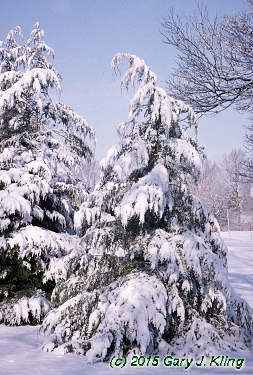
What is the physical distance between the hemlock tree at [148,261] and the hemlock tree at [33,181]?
1.49 m

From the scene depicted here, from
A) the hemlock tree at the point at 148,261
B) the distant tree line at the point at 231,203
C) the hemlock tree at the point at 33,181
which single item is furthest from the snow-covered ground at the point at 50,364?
the distant tree line at the point at 231,203

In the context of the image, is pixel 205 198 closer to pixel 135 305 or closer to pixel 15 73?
pixel 15 73

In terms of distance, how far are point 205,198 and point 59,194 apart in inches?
1433

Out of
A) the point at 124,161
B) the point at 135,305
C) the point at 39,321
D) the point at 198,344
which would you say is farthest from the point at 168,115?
the point at 39,321

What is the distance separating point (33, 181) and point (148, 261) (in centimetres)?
343

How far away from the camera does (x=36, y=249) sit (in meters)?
7.88

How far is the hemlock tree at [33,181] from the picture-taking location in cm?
785

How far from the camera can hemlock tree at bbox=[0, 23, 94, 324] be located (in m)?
7.85

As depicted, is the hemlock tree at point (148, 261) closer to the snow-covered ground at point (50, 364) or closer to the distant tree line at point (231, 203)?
the snow-covered ground at point (50, 364)

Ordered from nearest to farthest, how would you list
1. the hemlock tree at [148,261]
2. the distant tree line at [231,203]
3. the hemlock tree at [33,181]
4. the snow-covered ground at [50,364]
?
the snow-covered ground at [50,364] < the hemlock tree at [148,261] < the hemlock tree at [33,181] < the distant tree line at [231,203]

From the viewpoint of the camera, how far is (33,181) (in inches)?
319

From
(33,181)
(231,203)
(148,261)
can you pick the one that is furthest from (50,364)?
(231,203)

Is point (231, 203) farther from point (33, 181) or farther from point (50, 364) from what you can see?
point (50, 364)

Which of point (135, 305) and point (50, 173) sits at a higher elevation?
point (50, 173)
